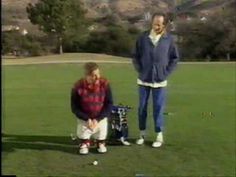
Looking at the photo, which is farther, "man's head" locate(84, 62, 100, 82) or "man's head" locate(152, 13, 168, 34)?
"man's head" locate(152, 13, 168, 34)

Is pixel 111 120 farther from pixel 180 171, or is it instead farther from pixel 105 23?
pixel 105 23

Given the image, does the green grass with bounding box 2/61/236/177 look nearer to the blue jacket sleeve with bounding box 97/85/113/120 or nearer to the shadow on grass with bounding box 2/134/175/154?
the shadow on grass with bounding box 2/134/175/154

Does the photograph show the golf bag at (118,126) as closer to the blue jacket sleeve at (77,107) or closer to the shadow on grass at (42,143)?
the shadow on grass at (42,143)

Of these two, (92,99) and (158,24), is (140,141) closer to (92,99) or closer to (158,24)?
(92,99)

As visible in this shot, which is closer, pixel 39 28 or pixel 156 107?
pixel 156 107

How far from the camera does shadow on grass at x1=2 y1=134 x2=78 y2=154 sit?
8297mm

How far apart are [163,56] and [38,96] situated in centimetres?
1161

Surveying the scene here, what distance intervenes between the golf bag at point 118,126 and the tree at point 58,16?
57304mm

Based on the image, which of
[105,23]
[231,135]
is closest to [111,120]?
[231,135]

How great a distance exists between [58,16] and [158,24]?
60649 mm

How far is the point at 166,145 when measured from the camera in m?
8.79

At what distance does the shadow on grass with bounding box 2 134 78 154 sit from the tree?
56398 mm

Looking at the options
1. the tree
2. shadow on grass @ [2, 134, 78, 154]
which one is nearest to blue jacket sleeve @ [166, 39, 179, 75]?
shadow on grass @ [2, 134, 78, 154]

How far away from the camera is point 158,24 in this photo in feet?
Result: 25.3
